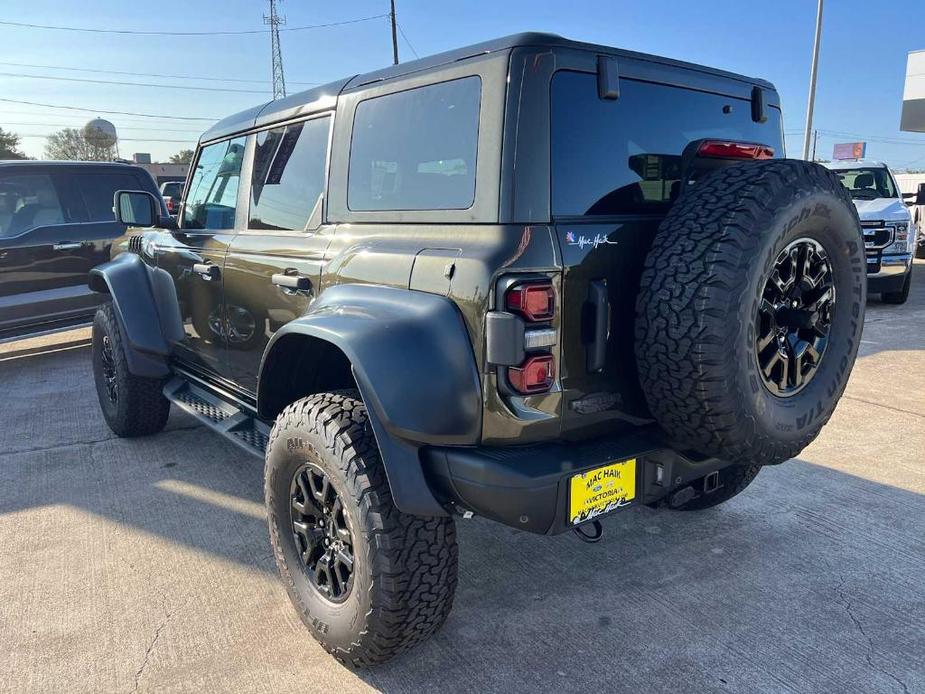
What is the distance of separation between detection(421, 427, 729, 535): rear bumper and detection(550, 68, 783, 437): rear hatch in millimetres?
91

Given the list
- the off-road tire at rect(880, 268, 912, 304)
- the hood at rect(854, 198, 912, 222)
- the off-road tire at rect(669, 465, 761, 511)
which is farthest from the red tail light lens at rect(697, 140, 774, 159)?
the off-road tire at rect(880, 268, 912, 304)

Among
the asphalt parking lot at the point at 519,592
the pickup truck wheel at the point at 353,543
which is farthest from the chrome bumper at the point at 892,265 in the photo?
the pickup truck wheel at the point at 353,543

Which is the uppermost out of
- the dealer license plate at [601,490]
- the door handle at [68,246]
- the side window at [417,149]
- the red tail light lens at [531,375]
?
the side window at [417,149]

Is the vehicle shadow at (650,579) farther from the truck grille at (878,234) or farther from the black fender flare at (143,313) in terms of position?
the truck grille at (878,234)

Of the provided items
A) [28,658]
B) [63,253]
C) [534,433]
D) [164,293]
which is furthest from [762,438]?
[63,253]

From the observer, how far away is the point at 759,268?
1961 mm

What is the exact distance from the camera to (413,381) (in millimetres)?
2023

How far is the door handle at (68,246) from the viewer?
22.2 feet

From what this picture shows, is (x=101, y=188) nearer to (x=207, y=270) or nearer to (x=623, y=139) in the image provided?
(x=207, y=270)

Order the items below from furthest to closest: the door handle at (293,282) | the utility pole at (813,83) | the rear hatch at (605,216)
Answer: the utility pole at (813,83), the door handle at (293,282), the rear hatch at (605,216)

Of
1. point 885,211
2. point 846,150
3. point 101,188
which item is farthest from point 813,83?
point 846,150

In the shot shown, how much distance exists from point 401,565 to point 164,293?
8.62 feet

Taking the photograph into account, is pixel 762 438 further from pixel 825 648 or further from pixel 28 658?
pixel 28 658

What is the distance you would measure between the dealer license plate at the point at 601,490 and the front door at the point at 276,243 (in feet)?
4.04
